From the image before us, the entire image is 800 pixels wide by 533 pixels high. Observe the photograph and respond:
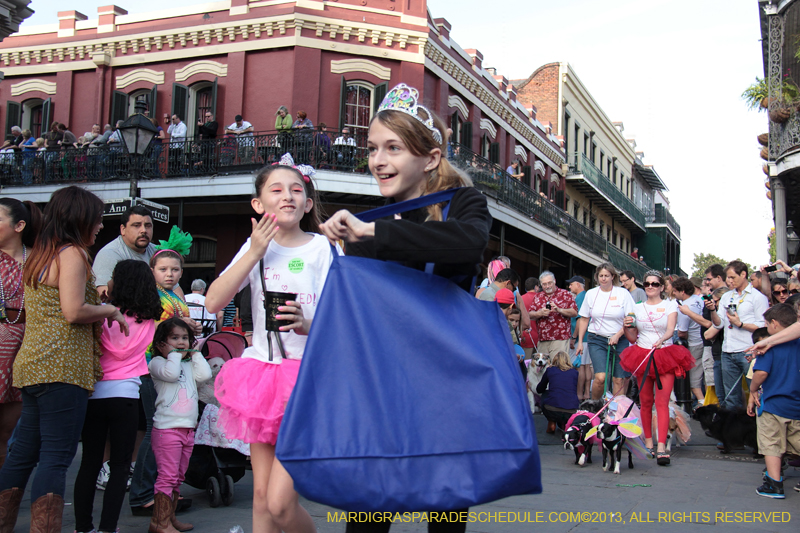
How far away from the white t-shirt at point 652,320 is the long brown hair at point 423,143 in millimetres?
5745

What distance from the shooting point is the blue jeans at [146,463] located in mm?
4613

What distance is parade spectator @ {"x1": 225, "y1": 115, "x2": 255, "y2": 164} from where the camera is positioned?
17312 mm

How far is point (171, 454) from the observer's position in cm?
443

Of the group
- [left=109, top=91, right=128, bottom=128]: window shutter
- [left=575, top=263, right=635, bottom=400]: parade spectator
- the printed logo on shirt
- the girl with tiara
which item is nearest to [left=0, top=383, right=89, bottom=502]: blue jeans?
the printed logo on shirt

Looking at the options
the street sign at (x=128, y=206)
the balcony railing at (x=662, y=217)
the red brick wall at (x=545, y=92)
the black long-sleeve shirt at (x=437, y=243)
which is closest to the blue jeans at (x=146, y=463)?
the black long-sleeve shirt at (x=437, y=243)

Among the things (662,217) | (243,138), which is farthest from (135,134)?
(662,217)

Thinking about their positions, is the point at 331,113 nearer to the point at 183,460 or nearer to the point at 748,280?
the point at 748,280

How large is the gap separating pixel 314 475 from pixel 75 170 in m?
19.5

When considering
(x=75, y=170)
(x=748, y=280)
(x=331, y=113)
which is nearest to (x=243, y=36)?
(x=331, y=113)

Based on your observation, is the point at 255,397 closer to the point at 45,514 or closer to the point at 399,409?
the point at 399,409

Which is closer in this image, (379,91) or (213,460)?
(213,460)

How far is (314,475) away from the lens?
5.65 feet

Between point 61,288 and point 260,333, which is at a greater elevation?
point 61,288

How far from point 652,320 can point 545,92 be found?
2742 cm
